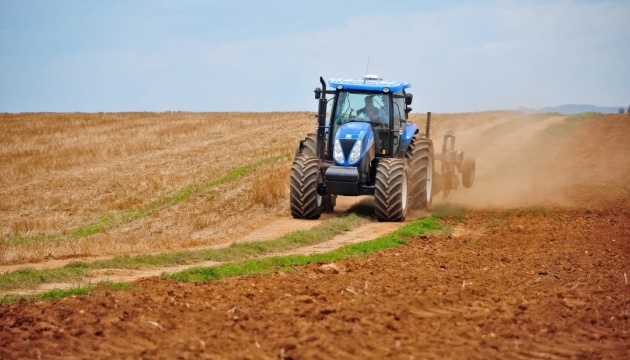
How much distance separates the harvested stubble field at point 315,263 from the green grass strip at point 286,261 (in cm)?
30

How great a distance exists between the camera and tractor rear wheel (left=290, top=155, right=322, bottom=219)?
63.7 ft

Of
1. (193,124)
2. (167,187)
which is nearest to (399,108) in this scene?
(167,187)

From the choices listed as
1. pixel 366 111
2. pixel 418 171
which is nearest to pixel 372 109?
pixel 366 111

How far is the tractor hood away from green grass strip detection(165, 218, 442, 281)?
6.12 feet

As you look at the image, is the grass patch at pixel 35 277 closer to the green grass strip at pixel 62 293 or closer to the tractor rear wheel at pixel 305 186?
the green grass strip at pixel 62 293

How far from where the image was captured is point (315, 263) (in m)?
13.8

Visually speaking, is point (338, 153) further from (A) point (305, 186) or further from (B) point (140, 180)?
(B) point (140, 180)

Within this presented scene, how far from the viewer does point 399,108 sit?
20344mm

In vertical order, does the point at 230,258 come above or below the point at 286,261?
below

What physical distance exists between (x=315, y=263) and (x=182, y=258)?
7.09ft

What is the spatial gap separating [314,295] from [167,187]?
18.5 metres

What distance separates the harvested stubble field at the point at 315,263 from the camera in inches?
326

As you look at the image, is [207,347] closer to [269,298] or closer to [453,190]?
[269,298]

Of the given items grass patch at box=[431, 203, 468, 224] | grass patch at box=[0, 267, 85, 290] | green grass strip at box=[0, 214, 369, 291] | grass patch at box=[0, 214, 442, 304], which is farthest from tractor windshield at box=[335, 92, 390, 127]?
grass patch at box=[0, 267, 85, 290]
